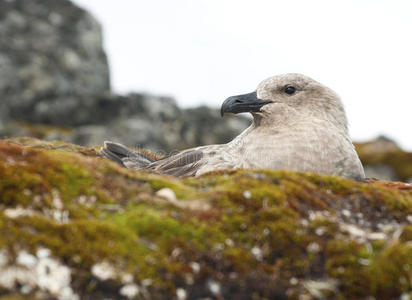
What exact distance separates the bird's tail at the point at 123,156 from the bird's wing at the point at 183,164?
1.76 feet

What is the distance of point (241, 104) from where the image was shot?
25.5 feet

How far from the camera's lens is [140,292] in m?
3.50

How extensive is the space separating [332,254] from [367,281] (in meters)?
0.36

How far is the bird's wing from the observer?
25.3 ft

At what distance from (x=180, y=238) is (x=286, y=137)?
3721 millimetres

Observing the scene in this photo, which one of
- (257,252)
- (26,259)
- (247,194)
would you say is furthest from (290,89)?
(26,259)

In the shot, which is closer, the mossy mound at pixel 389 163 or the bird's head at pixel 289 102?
the bird's head at pixel 289 102

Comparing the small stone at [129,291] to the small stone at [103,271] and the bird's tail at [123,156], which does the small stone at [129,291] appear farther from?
the bird's tail at [123,156]

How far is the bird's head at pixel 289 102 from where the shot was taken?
771 cm

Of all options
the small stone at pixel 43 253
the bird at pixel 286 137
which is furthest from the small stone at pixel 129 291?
the bird at pixel 286 137

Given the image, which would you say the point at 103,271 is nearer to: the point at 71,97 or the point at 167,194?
the point at 167,194

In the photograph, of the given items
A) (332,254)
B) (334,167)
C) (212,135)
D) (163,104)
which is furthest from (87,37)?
(332,254)

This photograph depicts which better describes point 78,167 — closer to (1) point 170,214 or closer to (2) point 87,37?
(1) point 170,214

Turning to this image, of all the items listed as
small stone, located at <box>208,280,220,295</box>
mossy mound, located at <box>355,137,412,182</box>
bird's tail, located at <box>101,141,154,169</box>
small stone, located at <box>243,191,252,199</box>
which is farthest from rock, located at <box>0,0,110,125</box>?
small stone, located at <box>208,280,220,295</box>
